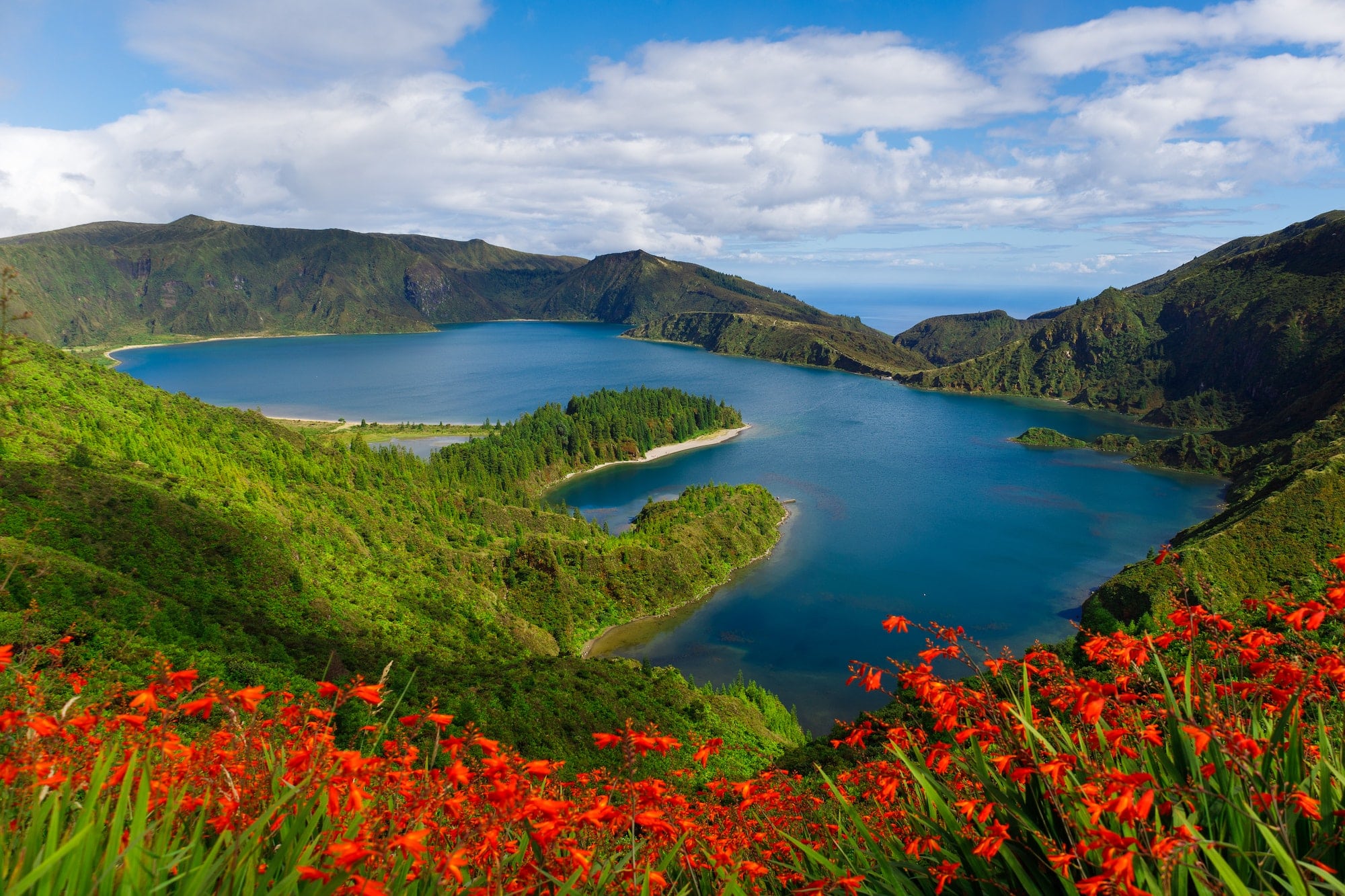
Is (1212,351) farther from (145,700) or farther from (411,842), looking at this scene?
(145,700)

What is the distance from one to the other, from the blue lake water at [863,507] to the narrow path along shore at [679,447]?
6.37 ft

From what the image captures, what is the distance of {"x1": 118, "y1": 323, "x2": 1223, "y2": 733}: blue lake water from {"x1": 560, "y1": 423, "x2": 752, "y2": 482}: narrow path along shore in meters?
1.94

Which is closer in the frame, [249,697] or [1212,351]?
[249,697]

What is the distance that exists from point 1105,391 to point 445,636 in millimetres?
162839

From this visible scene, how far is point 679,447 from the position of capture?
10431 centimetres

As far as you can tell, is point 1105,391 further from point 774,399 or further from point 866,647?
point 866,647

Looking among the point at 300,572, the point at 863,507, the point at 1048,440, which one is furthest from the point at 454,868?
the point at 1048,440

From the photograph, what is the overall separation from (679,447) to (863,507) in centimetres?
3774

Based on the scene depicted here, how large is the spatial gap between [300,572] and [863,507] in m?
56.2

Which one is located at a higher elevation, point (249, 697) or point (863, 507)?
point (249, 697)

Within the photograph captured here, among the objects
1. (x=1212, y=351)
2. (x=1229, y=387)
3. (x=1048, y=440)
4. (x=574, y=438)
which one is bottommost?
(x=574, y=438)

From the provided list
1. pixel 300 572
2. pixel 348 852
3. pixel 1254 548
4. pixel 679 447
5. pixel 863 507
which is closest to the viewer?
pixel 348 852

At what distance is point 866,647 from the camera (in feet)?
145

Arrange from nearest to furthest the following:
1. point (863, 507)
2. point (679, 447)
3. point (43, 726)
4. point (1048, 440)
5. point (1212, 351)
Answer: point (43, 726) < point (863, 507) < point (679, 447) < point (1048, 440) < point (1212, 351)
